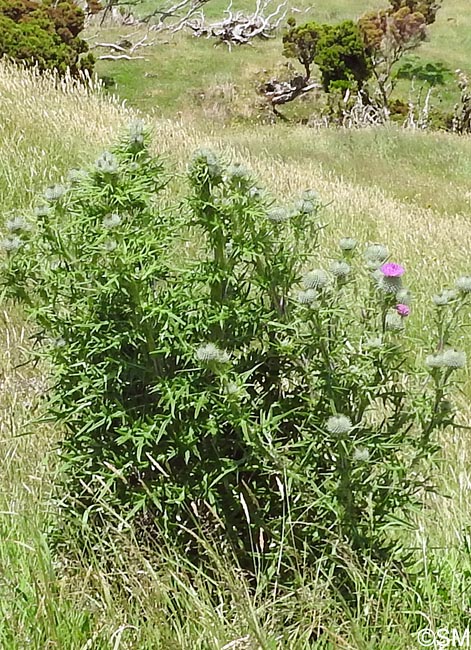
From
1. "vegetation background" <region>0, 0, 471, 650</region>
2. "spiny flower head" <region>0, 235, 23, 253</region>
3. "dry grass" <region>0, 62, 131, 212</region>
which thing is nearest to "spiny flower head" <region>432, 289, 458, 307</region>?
"vegetation background" <region>0, 0, 471, 650</region>

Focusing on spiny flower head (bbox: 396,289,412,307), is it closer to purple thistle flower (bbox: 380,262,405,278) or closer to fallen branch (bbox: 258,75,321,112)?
purple thistle flower (bbox: 380,262,405,278)

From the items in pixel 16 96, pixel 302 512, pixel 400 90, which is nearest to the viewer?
pixel 302 512

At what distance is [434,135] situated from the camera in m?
13.2

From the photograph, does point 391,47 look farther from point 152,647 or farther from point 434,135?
point 152,647

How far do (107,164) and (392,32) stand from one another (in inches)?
794

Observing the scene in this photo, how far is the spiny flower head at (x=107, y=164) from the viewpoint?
168 centimetres

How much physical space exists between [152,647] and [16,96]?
5593 millimetres

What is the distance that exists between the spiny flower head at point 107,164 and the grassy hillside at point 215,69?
16437 millimetres

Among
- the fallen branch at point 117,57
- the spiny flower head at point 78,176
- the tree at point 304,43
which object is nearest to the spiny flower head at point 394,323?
the spiny flower head at point 78,176

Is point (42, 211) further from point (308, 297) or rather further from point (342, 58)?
point (342, 58)

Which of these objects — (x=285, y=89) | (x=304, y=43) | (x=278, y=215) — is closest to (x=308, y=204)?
(x=278, y=215)

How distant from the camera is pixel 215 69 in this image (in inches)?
845

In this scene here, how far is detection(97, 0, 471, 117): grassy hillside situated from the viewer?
1930 cm

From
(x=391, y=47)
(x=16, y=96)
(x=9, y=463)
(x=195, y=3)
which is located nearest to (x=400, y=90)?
(x=391, y=47)
